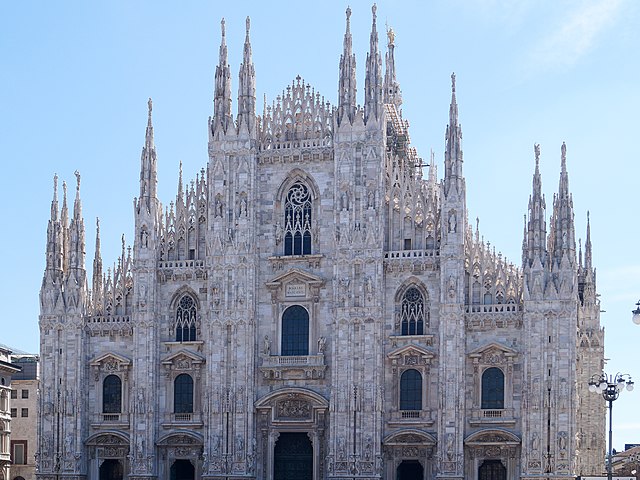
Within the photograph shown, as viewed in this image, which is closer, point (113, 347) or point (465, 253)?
point (465, 253)

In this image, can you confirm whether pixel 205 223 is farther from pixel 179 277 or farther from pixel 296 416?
pixel 296 416

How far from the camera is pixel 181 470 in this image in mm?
59500

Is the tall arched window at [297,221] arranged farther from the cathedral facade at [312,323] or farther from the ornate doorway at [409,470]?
the ornate doorway at [409,470]

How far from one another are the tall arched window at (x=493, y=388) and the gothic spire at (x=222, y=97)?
780 inches

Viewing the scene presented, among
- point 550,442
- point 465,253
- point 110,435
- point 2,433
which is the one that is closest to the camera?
point 550,442

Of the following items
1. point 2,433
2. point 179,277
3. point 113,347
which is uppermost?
point 179,277

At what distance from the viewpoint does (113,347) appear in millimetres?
60906

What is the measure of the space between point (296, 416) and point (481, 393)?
10069 millimetres

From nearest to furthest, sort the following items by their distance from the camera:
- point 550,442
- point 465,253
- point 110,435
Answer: point 550,442 < point 465,253 < point 110,435

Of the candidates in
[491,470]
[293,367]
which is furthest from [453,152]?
[491,470]

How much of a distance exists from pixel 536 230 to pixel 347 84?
1304cm

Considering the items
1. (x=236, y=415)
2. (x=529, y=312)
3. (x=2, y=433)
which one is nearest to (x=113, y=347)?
(x=236, y=415)

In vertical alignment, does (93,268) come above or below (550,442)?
above

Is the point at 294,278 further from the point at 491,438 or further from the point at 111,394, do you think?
the point at 491,438
